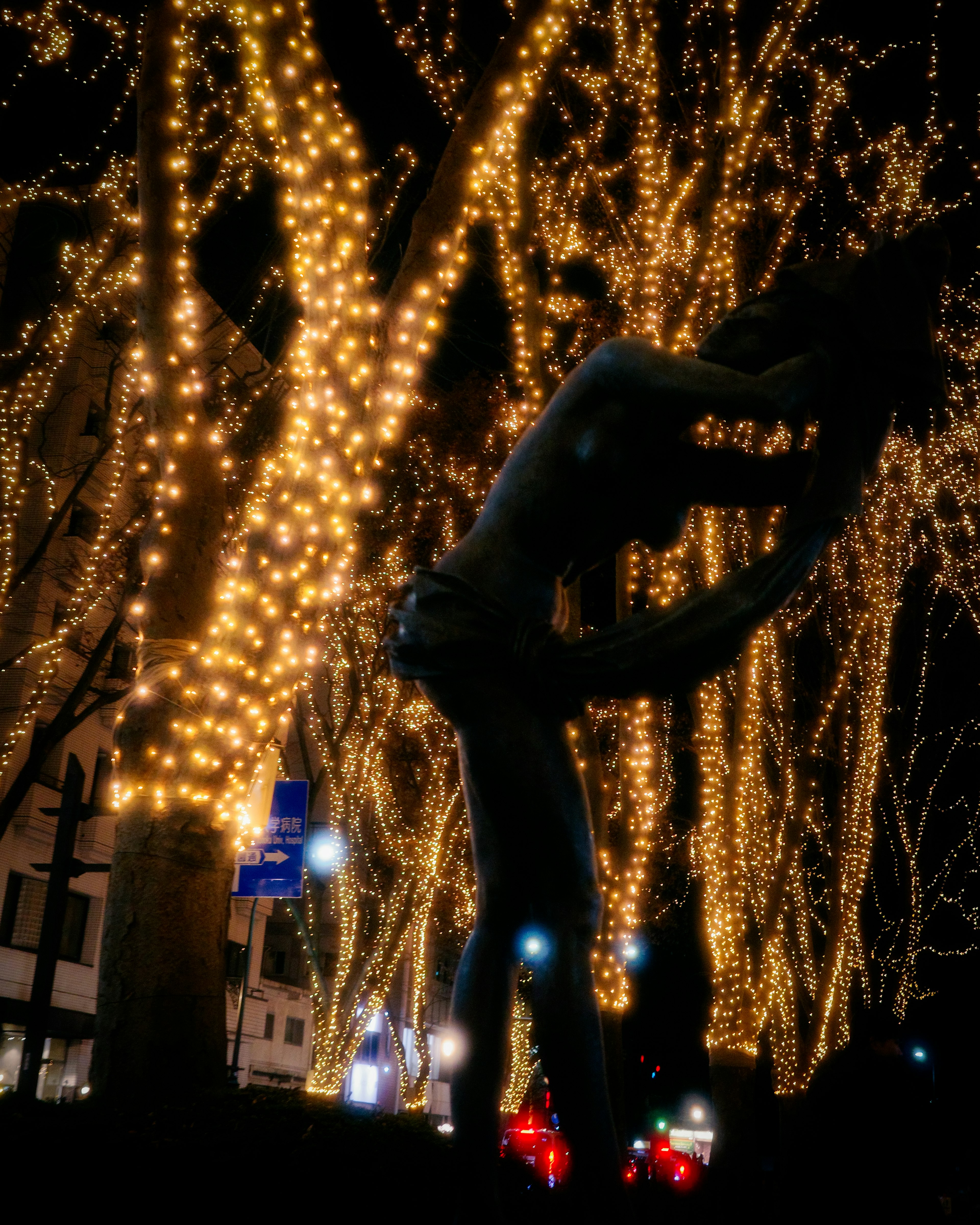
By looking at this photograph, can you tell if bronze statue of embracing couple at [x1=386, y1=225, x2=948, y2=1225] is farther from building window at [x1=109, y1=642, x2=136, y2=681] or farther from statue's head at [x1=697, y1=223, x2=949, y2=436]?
building window at [x1=109, y1=642, x2=136, y2=681]

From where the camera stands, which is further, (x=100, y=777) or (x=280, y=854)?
(x=100, y=777)

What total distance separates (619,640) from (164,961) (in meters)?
3.01

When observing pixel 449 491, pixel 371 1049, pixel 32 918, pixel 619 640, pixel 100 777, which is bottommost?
pixel 371 1049

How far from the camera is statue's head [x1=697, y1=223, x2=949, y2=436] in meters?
2.73

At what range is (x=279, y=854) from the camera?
1274cm

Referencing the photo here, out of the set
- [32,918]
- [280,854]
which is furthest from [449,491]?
[32,918]

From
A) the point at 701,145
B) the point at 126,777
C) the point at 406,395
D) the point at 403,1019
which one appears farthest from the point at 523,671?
the point at 403,1019

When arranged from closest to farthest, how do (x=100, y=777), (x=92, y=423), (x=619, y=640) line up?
(x=619, y=640), (x=92, y=423), (x=100, y=777)

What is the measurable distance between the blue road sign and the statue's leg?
952 centimetres

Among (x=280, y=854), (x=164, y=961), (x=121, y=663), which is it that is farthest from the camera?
(x=121, y=663)

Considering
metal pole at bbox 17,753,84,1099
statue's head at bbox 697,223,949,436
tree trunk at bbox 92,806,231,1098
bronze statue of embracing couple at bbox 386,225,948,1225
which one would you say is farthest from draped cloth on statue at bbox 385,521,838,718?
metal pole at bbox 17,753,84,1099

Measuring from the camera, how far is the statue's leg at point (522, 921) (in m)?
2.53

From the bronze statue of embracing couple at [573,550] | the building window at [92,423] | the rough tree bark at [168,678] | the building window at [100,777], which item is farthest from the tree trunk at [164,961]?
the building window at [92,423]

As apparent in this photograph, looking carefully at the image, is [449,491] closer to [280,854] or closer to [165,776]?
[280,854]
